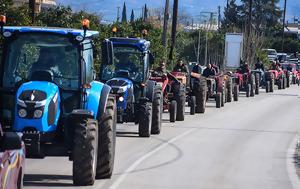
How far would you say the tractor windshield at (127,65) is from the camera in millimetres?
20453

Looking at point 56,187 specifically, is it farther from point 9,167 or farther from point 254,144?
point 254,144

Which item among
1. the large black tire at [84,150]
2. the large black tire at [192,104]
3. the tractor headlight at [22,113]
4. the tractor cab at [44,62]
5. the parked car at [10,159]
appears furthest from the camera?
the large black tire at [192,104]

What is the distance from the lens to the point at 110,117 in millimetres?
12828

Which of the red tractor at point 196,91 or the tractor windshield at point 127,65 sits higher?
the tractor windshield at point 127,65

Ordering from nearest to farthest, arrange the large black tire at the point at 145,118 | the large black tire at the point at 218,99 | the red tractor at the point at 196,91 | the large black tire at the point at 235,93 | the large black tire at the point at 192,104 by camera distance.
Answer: the large black tire at the point at 145,118 < the large black tire at the point at 192,104 < the red tractor at the point at 196,91 < the large black tire at the point at 218,99 < the large black tire at the point at 235,93

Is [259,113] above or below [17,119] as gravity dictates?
below

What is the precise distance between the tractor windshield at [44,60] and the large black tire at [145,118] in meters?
7.16

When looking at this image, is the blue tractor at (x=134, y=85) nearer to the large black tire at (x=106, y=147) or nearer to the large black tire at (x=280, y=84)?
the large black tire at (x=106, y=147)

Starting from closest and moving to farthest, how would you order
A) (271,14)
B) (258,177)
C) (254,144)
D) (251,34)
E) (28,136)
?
(28,136) → (258,177) → (254,144) → (251,34) → (271,14)

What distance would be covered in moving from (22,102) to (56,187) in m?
1.41

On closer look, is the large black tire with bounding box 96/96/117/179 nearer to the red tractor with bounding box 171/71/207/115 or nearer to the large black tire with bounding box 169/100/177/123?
the large black tire with bounding box 169/100/177/123

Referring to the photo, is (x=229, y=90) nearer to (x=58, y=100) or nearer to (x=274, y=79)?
(x=274, y=79)

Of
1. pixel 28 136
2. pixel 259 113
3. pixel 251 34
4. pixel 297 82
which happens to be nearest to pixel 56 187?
pixel 28 136

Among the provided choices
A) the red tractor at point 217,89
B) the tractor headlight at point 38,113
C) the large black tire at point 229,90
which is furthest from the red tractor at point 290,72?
the tractor headlight at point 38,113
